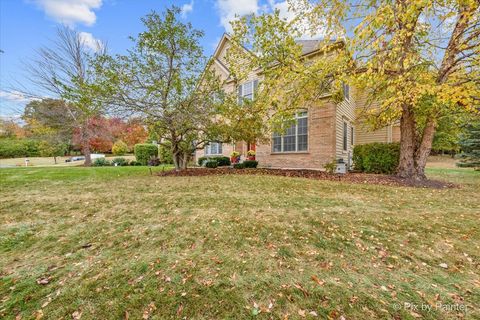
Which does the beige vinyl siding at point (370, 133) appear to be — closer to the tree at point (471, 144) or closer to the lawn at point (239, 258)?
the tree at point (471, 144)

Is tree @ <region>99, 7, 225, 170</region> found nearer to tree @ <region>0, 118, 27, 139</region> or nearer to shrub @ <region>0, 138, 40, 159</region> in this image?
shrub @ <region>0, 138, 40, 159</region>

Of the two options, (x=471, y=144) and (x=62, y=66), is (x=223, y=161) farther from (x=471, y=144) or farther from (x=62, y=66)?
(x=471, y=144)

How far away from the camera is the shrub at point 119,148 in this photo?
84.5 ft

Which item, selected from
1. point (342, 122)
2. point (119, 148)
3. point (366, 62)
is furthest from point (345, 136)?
point (119, 148)

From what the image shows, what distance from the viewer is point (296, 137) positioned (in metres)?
11.6

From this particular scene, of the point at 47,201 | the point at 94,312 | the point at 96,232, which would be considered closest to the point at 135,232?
the point at 96,232

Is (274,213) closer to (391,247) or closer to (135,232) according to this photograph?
(391,247)

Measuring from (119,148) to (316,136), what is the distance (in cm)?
2461

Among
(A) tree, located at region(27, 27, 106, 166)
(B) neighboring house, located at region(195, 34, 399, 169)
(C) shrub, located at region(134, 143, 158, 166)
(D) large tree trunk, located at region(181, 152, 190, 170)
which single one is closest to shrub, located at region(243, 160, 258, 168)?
(B) neighboring house, located at region(195, 34, 399, 169)

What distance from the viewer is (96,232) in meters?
3.31

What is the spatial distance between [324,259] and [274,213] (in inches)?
62.4

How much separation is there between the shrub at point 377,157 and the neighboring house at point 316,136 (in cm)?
84

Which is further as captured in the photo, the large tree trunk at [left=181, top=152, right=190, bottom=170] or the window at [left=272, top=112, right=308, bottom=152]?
the window at [left=272, top=112, right=308, bottom=152]

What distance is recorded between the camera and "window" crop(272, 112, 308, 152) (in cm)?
1131
